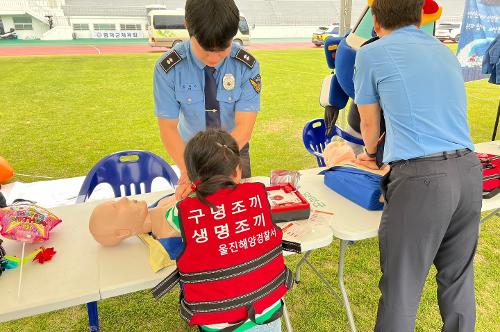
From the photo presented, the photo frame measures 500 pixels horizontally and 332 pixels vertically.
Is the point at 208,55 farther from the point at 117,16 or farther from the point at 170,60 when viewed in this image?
the point at 117,16

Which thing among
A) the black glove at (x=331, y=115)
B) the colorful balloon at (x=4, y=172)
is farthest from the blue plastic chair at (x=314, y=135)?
the colorful balloon at (x=4, y=172)

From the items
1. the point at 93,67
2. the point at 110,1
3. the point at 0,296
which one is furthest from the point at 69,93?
the point at 110,1

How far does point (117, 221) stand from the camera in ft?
4.13

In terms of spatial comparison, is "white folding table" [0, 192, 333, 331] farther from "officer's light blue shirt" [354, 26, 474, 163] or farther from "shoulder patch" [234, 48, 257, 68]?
"shoulder patch" [234, 48, 257, 68]

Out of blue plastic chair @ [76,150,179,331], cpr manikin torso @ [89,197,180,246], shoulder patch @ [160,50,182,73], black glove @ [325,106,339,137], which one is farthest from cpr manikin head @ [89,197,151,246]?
black glove @ [325,106,339,137]

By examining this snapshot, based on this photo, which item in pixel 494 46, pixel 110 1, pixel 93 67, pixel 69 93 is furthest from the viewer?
pixel 110 1

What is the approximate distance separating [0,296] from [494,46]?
436cm

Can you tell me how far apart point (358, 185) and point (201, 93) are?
0.77 meters

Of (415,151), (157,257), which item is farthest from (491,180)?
(157,257)

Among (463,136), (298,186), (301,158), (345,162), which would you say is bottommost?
(301,158)

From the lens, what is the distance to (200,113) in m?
1.69

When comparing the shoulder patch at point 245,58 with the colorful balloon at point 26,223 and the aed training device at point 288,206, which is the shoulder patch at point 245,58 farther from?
the colorful balloon at point 26,223

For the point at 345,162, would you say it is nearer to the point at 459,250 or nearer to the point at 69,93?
the point at 459,250

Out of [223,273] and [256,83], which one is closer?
[223,273]
